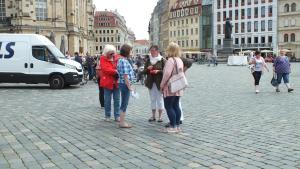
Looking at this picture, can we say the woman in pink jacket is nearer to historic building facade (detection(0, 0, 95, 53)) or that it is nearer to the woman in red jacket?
the woman in red jacket

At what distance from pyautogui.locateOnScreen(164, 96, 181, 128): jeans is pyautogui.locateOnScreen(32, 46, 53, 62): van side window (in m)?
13.2

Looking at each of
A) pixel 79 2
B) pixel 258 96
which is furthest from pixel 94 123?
pixel 79 2

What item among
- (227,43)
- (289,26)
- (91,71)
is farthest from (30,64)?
(289,26)

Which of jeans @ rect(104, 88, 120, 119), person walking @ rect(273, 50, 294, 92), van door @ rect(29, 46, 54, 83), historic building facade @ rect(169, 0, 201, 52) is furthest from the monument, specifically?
jeans @ rect(104, 88, 120, 119)

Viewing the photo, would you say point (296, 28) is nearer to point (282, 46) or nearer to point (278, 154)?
point (282, 46)

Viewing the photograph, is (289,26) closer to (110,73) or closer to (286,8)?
(286,8)

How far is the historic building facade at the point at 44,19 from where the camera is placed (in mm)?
61469

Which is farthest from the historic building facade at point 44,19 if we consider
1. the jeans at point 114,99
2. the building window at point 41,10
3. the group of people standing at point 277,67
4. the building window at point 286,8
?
the jeans at point 114,99

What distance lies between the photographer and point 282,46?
95.1m

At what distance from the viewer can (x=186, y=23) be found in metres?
119

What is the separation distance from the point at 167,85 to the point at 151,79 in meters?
1.16

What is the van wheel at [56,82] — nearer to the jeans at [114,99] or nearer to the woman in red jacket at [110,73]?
the jeans at [114,99]

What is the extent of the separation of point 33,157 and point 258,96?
10.7 metres

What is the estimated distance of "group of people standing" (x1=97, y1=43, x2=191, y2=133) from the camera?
28.4 ft
